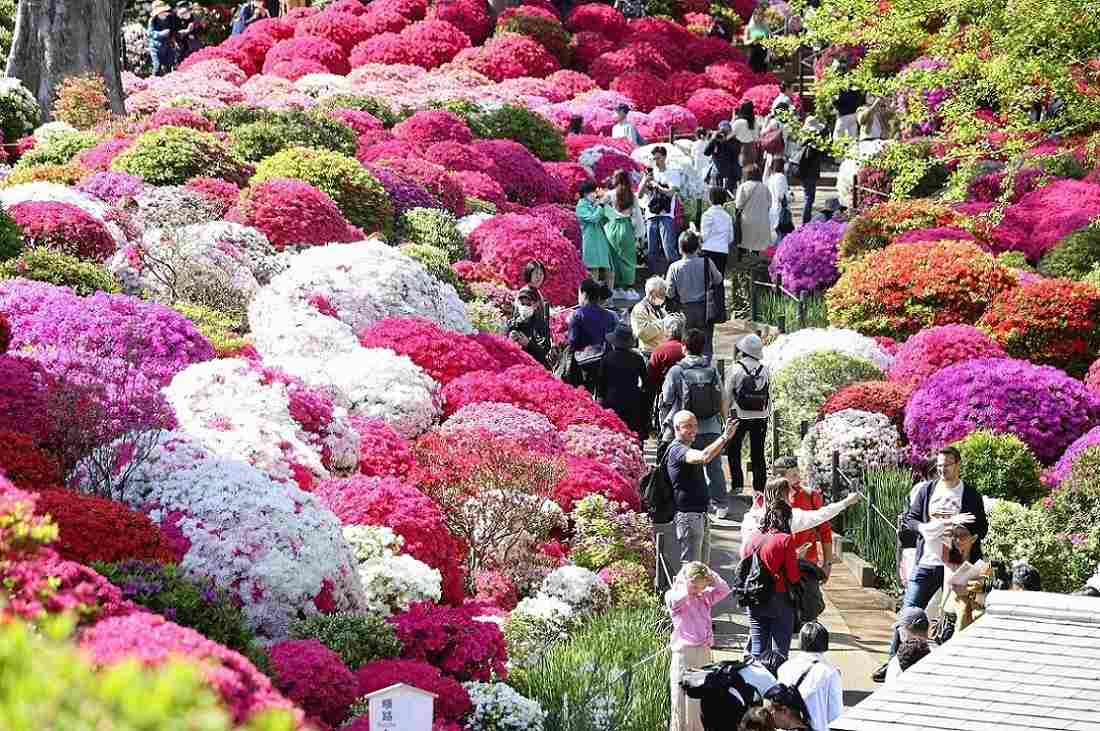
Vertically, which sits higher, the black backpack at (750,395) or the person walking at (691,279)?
the person walking at (691,279)

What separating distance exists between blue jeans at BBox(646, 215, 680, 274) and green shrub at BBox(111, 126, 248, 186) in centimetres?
507

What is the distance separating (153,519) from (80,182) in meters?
8.39

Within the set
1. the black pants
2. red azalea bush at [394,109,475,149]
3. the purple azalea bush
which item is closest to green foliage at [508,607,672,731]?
the black pants

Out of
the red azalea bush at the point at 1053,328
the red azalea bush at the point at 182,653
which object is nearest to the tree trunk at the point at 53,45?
the red azalea bush at the point at 1053,328

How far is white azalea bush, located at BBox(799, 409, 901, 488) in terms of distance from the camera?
50.0 ft

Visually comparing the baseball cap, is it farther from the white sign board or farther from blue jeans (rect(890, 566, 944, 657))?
the white sign board

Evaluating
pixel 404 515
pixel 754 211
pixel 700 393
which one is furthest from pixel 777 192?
pixel 404 515

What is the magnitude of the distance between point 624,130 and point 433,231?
930cm

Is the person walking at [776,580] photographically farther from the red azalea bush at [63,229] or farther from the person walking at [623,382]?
the red azalea bush at [63,229]

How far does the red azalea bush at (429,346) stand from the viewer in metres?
15.4

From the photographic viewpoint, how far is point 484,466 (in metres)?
13.0

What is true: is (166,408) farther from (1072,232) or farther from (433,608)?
(1072,232)

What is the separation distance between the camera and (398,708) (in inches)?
304

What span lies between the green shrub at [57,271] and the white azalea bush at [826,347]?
614 cm
